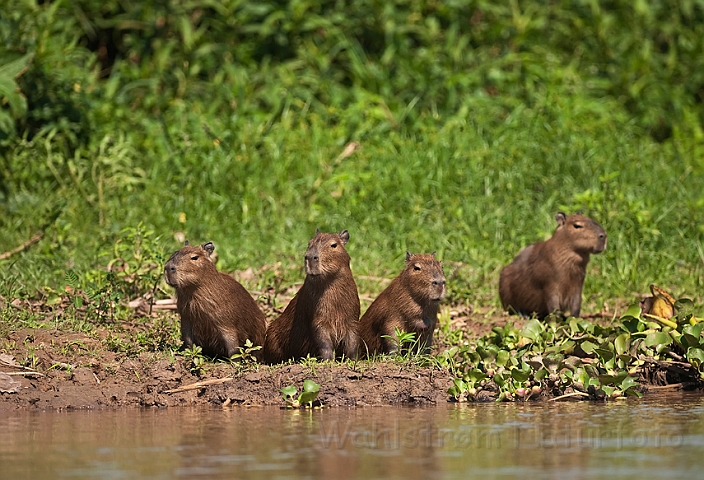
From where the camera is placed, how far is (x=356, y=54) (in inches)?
491

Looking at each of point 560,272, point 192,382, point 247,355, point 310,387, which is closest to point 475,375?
point 310,387

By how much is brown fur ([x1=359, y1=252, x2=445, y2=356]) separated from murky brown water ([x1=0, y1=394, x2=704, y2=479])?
0.76 m

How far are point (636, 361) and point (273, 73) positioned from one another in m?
6.39

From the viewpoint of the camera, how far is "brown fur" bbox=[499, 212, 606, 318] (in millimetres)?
8414

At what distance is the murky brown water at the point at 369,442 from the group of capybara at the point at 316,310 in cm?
74

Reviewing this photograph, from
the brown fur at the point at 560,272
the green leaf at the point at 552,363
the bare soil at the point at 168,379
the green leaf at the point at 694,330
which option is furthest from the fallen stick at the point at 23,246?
the green leaf at the point at 694,330

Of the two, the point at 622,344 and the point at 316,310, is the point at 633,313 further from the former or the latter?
the point at 316,310

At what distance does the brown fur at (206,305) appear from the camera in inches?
272

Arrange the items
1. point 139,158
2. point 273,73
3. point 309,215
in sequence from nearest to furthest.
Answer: point 309,215, point 139,158, point 273,73

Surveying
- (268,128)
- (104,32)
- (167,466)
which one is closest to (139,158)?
(268,128)

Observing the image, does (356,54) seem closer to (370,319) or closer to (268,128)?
(268,128)

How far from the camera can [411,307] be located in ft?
22.6

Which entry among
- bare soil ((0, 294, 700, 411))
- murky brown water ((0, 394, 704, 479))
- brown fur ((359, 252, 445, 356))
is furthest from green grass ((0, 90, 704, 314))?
murky brown water ((0, 394, 704, 479))

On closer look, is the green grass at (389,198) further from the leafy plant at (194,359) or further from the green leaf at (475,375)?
the green leaf at (475,375)
